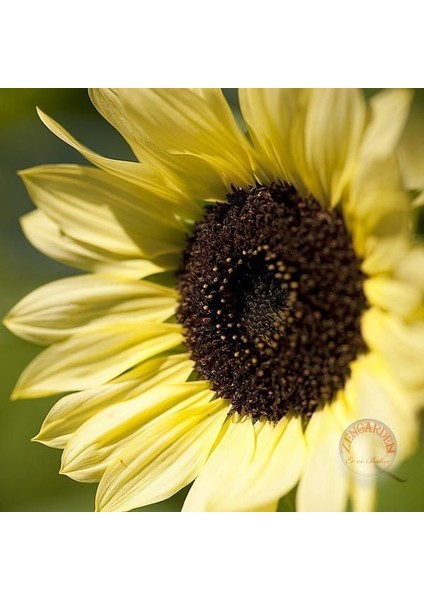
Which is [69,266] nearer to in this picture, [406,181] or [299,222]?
[299,222]

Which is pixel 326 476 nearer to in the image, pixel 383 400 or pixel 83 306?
pixel 383 400

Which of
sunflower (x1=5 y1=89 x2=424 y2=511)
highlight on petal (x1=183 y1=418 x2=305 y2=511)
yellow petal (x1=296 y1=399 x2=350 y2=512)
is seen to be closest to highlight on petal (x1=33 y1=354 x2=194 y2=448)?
sunflower (x1=5 y1=89 x2=424 y2=511)

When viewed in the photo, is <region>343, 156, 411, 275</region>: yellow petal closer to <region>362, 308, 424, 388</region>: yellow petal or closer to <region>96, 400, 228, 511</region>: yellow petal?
<region>362, 308, 424, 388</region>: yellow petal

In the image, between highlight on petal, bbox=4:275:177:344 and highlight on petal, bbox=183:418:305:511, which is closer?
highlight on petal, bbox=183:418:305:511

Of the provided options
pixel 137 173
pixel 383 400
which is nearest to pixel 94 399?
pixel 137 173

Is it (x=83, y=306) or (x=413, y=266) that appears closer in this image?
(x=413, y=266)

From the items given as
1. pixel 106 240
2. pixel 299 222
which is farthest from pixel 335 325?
pixel 106 240

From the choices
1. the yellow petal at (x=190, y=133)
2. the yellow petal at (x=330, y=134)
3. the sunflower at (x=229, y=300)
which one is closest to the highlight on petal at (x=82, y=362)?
the sunflower at (x=229, y=300)
